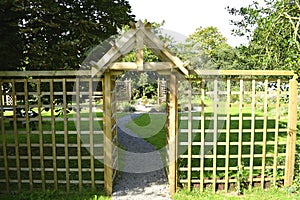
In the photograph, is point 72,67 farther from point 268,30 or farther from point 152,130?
point 152,130

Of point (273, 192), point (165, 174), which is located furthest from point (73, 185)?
point (273, 192)

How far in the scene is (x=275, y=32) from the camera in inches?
157

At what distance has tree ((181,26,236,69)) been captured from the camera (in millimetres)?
18469

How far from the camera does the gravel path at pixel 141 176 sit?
3.88m

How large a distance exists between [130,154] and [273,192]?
10.3 feet

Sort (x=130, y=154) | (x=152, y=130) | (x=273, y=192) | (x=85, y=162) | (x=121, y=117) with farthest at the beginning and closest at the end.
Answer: (x=121, y=117) < (x=152, y=130) < (x=130, y=154) < (x=85, y=162) < (x=273, y=192)

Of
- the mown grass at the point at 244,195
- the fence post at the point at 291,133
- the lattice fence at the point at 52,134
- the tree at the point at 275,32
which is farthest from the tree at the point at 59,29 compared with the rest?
the fence post at the point at 291,133

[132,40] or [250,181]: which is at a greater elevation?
[132,40]

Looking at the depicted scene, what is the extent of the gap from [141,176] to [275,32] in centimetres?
332

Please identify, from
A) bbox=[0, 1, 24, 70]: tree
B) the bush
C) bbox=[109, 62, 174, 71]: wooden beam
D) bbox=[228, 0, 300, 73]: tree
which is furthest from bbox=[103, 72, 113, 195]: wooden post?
the bush

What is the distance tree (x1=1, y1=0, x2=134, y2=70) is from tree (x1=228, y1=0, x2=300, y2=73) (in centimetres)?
242

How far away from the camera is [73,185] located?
413 centimetres

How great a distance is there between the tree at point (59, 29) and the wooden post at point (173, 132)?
170 cm

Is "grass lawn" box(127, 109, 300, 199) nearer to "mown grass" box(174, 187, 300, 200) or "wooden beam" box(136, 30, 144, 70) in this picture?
"mown grass" box(174, 187, 300, 200)
